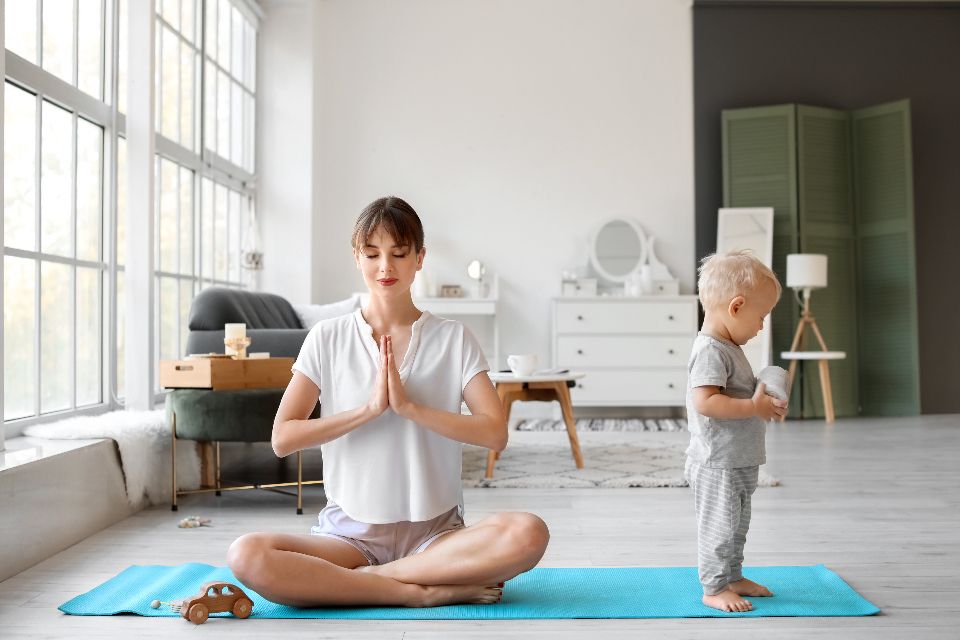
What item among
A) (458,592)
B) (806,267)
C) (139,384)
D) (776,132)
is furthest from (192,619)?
(776,132)

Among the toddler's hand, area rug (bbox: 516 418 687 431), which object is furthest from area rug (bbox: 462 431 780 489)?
the toddler's hand

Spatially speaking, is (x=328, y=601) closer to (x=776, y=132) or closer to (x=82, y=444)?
(x=82, y=444)

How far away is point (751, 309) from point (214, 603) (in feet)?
4.35

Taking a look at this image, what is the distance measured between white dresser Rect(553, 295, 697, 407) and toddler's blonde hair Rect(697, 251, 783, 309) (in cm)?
439

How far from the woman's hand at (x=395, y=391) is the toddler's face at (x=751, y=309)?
74cm

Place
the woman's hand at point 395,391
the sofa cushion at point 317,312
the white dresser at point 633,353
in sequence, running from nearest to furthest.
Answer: the woman's hand at point 395,391
the sofa cushion at point 317,312
the white dresser at point 633,353

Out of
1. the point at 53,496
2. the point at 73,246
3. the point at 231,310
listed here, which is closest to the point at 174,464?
the point at 53,496

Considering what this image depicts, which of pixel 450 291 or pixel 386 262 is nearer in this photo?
pixel 386 262

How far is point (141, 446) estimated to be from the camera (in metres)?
3.21

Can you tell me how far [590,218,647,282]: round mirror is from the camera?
22.4 ft

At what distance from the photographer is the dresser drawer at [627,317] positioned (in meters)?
6.40

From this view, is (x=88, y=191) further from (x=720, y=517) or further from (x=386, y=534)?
(x=720, y=517)

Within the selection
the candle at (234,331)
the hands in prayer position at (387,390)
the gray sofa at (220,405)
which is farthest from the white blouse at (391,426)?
the candle at (234,331)

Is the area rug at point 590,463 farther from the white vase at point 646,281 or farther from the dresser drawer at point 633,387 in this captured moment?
the white vase at point 646,281
